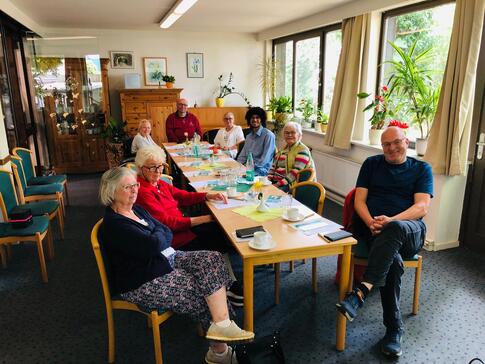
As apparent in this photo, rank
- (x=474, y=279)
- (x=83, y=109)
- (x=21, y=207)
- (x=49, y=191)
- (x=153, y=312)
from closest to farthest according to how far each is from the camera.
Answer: (x=153, y=312)
(x=474, y=279)
(x=21, y=207)
(x=49, y=191)
(x=83, y=109)

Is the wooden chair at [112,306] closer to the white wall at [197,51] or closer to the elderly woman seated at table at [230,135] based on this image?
the elderly woman seated at table at [230,135]

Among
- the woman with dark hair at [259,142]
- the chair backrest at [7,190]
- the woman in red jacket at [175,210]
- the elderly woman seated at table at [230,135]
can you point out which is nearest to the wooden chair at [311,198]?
the woman in red jacket at [175,210]

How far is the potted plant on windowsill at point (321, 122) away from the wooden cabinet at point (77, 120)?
3.86m

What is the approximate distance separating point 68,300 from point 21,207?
121cm

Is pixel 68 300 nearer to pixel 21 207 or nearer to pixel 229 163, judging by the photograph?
pixel 21 207

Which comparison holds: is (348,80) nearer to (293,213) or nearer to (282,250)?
(293,213)

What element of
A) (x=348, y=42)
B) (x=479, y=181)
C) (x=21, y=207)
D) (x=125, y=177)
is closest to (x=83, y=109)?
(x=21, y=207)

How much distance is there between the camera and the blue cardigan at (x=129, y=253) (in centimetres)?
198

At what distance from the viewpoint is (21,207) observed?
3.58m

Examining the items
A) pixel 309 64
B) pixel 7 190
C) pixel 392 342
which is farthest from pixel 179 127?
pixel 392 342

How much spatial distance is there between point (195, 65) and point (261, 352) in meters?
6.78

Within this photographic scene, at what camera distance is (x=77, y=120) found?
22.7ft

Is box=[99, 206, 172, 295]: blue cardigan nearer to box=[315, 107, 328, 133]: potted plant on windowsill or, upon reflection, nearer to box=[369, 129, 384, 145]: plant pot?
box=[369, 129, 384, 145]: plant pot

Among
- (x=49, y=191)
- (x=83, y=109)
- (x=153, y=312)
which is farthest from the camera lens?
(x=83, y=109)
